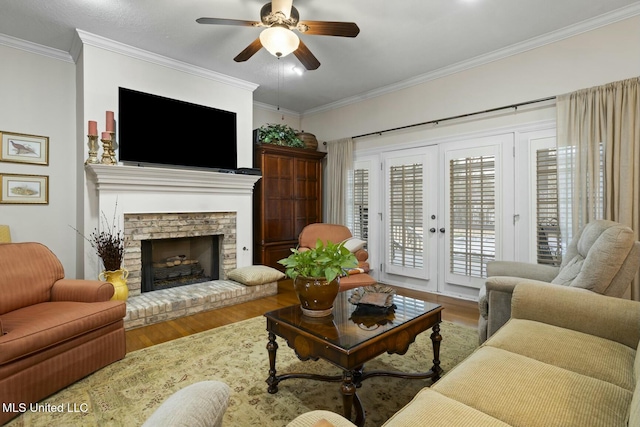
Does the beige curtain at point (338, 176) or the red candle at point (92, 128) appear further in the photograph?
the beige curtain at point (338, 176)

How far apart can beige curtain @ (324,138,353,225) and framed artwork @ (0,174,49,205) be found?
3.72 m

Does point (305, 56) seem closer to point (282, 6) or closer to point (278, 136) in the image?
point (282, 6)

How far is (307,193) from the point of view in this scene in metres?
5.37

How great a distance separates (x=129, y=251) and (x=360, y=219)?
3.19 m

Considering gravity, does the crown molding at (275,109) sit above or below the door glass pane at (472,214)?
above

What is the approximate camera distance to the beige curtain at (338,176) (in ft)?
16.8

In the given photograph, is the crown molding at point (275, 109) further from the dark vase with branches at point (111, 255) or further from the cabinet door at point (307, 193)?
the dark vase with branches at point (111, 255)

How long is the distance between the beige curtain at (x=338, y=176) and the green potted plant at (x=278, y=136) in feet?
1.83

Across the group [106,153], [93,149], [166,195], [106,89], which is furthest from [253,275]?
[106,89]

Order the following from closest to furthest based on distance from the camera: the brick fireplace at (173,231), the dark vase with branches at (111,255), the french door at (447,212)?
the dark vase with branches at (111,255), the brick fireplace at (173,231), the french door at (447,212)

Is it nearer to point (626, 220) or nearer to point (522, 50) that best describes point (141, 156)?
point (522, 50)

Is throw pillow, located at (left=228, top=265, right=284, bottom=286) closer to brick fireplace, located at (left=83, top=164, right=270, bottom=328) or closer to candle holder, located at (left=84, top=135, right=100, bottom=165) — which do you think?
brick fireplace, located at (left=83, top=164, right=270, bottom=328)

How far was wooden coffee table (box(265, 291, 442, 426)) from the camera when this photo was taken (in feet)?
4.77

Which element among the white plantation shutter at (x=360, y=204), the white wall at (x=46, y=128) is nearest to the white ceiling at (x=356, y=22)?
the white wall at (x=46, y=128)
